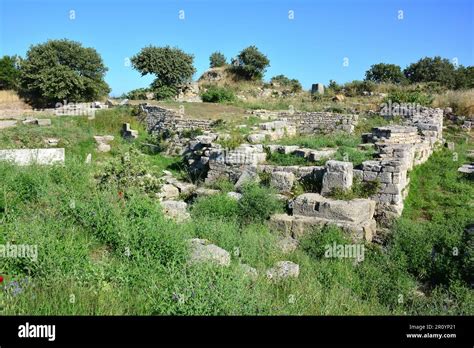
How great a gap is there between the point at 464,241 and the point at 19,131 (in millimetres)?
14359

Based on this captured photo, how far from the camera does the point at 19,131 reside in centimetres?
1548

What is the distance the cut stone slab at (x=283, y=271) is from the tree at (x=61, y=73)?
25.9 m

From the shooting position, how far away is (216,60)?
42.0 metres

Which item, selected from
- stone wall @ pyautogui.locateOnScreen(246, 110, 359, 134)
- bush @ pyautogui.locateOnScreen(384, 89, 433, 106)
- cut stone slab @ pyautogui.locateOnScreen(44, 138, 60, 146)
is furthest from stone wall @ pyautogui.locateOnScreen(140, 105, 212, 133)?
bush @ pyautogui.locateOnScreen(384, 89, 433, 106)

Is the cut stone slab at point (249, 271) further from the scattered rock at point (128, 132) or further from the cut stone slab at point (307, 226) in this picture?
the scattered rock at point (128, 132)

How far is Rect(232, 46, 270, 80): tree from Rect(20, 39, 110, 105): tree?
36.5ft

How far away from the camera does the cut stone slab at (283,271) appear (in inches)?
223
